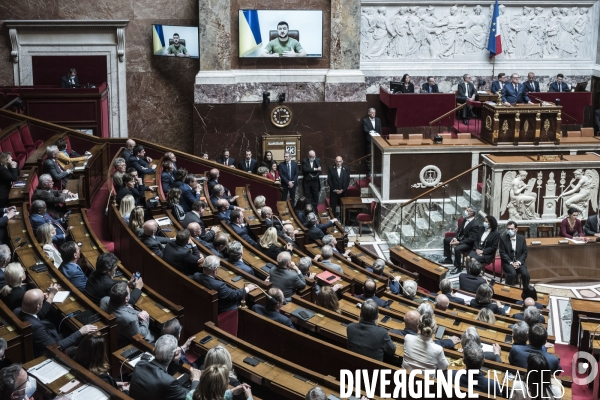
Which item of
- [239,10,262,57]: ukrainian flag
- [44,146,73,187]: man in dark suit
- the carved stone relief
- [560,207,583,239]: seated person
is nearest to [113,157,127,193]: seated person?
[44,146,73,187]: man in dark suit

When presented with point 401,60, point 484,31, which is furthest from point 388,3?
point 484,31

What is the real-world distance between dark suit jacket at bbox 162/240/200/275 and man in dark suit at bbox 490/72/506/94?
9.37 m

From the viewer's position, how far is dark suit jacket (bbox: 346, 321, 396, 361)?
19.7ft

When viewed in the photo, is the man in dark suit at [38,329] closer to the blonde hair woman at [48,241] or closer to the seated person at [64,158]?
the blonde hair woman at [48,241]

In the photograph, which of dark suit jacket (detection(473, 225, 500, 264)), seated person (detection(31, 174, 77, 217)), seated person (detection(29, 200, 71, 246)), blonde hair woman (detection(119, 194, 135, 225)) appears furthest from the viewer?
dark suit jacket (detection(473, 225, 500, 264))

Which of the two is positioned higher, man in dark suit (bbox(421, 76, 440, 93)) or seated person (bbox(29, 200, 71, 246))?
man in dark suit (bbox(421, 76, 440, 93))

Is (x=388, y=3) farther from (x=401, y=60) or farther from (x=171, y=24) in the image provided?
(x=171, y=24)

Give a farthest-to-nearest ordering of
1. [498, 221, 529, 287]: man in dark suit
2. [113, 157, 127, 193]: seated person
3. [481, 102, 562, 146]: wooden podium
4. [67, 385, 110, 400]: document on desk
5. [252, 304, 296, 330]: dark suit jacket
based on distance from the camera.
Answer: [481, 102, 562, 146]: wooden podium → [498, 221, 529, 287]: man in dark suit → [113, 157, 127, 193]: seated person → [252, 304, 296, 330]: dark suit jacket → [67, 385, 110, 400]: document on desk

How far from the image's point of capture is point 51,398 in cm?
489

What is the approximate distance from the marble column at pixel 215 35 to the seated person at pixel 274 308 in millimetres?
8560

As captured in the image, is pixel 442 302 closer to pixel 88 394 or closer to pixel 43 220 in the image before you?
pixel 88 394

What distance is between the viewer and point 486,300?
319 inches

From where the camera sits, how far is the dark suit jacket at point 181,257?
7.29 meters

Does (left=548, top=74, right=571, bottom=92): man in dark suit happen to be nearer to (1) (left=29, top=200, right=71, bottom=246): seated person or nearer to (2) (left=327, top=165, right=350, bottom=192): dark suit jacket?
(2) (left=327, top=165, right=350, bottom=192): dark suit jacket
